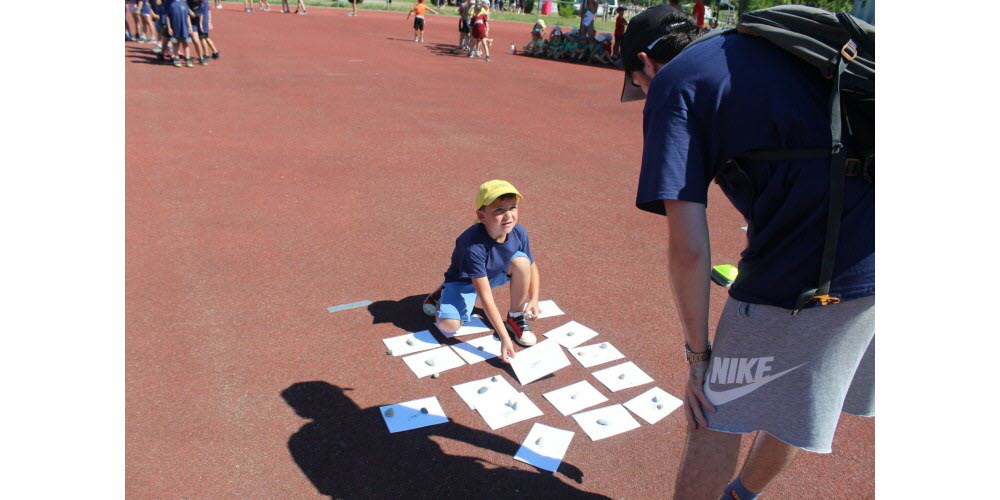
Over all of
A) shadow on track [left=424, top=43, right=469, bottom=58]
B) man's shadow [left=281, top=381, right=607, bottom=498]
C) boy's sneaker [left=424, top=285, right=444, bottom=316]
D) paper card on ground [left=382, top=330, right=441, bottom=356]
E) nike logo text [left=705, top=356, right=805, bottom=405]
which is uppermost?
shadow on track [left=424, top=43, right=469, bottom=58]

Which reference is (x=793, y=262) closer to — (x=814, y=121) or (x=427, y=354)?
(x=814, y=121)

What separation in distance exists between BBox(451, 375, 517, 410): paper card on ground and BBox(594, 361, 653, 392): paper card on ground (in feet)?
1.74

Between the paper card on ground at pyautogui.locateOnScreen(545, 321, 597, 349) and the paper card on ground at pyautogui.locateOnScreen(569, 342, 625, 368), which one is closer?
the paper card on ground at pyautogui.locateOnScreen(569, 342, 625, 368)

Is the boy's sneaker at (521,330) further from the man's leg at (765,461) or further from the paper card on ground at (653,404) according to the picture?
the man's leg at (765,461)

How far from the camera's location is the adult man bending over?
174cm

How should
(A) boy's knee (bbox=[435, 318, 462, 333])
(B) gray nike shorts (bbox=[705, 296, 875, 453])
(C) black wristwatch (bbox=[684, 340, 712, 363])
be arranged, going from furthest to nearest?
(A) boy's knee (bbox=[435, 318, 462, 333]) → (C) black wristwatch (bbox=[684, 340, 712, 363]) → (B) gray nike shorts (bbox=[705, 296, 875, 453])

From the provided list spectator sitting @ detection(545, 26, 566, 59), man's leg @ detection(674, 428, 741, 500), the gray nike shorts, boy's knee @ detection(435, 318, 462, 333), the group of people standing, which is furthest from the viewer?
spectator sitting @ detection(545, 26, 566, 59)

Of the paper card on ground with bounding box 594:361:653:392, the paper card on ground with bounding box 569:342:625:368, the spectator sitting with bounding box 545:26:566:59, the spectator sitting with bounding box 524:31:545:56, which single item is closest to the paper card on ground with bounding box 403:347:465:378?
the paper card on ground with bounding box 569:342:625:368

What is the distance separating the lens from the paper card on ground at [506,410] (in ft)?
11.3

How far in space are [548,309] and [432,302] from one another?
792 mm

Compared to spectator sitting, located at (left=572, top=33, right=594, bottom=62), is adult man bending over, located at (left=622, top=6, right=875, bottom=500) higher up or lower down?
lower down

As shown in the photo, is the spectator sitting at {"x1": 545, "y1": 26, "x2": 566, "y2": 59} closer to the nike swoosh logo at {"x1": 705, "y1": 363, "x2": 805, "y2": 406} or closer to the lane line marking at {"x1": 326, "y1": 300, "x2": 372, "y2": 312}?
the lane line marking at {"x1": 326, "y1": 300, "x2": 372, "y2": 312}

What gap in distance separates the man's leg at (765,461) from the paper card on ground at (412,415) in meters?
1.47

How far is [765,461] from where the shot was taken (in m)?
2.49
